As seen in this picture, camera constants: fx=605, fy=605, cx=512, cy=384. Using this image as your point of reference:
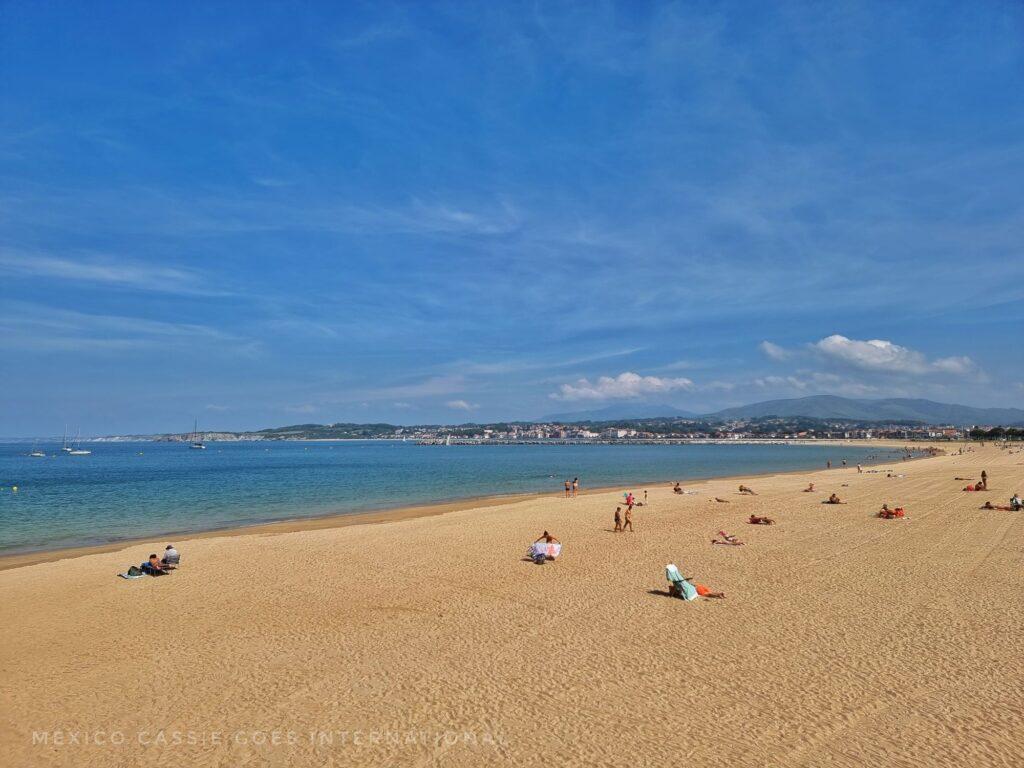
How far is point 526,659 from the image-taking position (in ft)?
30.8

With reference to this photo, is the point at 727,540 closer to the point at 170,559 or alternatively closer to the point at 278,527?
the point at 170,559

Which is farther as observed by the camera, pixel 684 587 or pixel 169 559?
pixel 169 559

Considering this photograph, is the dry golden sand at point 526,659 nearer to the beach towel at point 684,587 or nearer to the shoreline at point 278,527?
the beach towel at point 684,587

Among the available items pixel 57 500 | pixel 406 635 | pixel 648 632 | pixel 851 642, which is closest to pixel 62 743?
pixel 406 635

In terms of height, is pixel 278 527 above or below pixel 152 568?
below

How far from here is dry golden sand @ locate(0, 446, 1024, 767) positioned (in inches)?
272

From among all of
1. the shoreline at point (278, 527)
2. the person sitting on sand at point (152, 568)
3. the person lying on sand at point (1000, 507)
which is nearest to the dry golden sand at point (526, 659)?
the person sitting on sand at point (152, 568)

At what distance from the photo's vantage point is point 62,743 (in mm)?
7180

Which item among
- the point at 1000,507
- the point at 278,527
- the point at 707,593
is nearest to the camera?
the point at 707,593

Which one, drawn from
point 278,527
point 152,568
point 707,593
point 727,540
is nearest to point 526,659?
point 707,593

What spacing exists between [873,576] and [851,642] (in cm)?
522

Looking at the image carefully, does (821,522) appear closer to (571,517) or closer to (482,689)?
(571,517)

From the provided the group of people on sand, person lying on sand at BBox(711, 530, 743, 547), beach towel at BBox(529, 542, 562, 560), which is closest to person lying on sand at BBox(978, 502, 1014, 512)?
the group of people on sand

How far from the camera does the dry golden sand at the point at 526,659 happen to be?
6910mm
